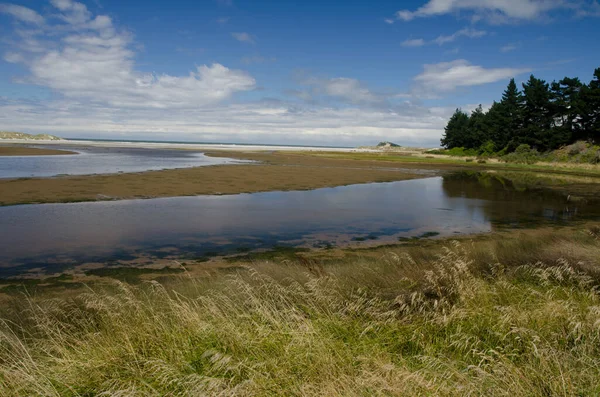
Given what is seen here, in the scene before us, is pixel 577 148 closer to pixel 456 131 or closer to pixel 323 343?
pixel 456 131

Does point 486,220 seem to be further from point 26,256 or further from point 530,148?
point 530,148

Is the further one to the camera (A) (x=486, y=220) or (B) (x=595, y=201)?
(B) (x=595, y=201)

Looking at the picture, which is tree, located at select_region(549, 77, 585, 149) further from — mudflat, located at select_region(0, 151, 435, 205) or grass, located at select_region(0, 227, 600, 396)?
grass, located at select_region(0, 227, 600, 396)

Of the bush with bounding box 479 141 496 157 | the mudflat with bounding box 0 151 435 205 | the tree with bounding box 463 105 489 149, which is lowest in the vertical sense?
the mudflat with bounding box 0 151 435 205

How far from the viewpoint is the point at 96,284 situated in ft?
31.3

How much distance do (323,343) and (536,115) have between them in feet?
274

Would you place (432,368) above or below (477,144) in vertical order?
below

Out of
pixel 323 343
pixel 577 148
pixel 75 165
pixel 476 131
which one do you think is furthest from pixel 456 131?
pixel 323 343

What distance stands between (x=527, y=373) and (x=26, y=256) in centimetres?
1336

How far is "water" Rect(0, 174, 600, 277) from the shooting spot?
13.0 meters

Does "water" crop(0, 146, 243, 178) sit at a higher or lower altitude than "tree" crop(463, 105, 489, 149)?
lower

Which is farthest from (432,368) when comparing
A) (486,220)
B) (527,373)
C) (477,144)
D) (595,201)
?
(477,144)

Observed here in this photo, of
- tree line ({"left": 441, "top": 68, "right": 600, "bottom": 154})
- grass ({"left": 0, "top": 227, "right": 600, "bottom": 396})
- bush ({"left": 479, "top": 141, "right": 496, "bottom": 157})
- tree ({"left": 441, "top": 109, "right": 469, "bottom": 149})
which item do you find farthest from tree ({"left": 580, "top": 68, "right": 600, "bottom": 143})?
grass ({"left": 0, "top": 227, "right": 600, "bottom": 396})

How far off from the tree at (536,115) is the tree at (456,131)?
892 inches
